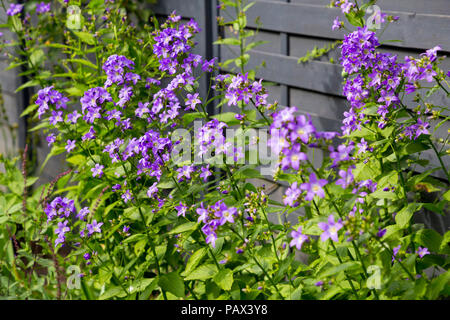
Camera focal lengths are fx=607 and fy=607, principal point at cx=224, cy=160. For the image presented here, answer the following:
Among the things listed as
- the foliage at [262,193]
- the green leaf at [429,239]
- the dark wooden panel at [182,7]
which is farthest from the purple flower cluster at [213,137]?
the dark wooden panel at [182,7]

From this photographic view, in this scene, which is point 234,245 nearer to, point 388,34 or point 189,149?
point 189,149

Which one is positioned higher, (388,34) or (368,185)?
(388,34)

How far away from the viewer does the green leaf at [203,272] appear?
1.99 meters

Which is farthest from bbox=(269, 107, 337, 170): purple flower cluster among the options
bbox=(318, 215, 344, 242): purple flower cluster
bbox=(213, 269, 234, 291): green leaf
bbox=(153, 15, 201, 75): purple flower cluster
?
bbox=(153, 15, 201, 75): purple flower cluster

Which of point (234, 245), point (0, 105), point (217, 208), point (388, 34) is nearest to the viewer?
point (217, 208)

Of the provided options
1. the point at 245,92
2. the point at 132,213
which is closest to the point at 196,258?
the point at 132,213

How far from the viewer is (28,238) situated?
129 inches

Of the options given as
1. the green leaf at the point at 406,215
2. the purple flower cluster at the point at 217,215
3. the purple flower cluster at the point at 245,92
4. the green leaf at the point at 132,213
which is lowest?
the green leaf at the point at 132,213

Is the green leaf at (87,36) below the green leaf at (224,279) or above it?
above

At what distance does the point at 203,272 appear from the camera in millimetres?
2008

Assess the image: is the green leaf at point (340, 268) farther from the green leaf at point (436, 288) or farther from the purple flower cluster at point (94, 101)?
the purple flower cluster at point (94, 101)
